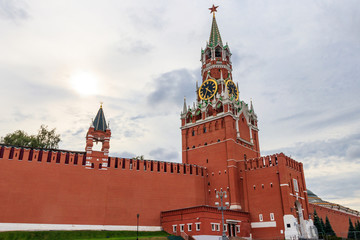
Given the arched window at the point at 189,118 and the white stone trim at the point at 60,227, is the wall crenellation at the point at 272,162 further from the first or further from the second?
the white stone trim at the point at 60,227

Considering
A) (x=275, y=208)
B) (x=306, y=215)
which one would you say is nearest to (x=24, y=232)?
(x=275, y=208)

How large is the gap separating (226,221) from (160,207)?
9909 mm

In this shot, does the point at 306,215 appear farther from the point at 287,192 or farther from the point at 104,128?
the point at 104,128

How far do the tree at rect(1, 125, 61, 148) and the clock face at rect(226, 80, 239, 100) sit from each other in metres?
34.2

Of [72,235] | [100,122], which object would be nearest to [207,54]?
[100,122]

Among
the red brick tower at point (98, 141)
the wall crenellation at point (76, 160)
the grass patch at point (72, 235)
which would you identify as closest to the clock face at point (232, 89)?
the wall crenellation at point (76, 160)

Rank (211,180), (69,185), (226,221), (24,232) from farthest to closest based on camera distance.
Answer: (211,180), (226,221), (69,185), (24,232)

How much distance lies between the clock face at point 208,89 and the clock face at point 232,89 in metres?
2.59

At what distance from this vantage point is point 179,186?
49.4 metres

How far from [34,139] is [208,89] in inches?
1335

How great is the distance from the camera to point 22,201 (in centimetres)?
3706

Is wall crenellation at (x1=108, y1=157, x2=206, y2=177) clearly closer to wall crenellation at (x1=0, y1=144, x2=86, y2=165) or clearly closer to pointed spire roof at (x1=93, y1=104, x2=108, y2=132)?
wall crenellation at (x1=0, y1=144, x2=86, y2=165)

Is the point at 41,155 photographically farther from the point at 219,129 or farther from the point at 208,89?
the point at 208,89

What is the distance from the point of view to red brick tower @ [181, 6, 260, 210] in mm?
51219
